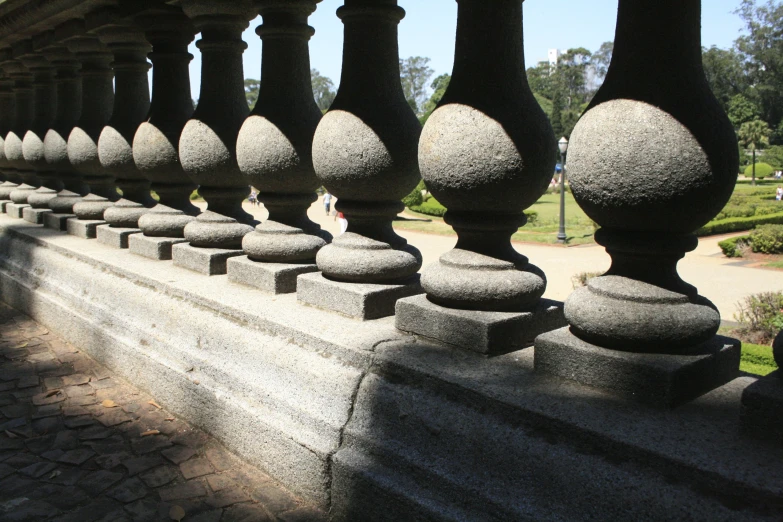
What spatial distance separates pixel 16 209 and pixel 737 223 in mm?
21837

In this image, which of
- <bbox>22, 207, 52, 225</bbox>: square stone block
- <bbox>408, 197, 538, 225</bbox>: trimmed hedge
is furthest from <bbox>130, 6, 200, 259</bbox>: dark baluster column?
<bbox>408, 197, 538, 225</bbox>: trimmed hedge

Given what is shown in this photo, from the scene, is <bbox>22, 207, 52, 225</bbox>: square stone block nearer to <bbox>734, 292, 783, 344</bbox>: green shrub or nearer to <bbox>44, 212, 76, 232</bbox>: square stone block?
<bbox>44, 212, 76, 232</bbox>: square stone block

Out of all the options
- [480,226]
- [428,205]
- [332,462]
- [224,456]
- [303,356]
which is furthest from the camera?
[428,205]

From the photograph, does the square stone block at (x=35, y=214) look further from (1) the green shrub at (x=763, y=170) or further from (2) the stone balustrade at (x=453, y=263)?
(1) the green shrub at (x=763, y=170)

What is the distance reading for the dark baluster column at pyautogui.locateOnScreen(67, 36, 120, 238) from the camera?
6.63 m

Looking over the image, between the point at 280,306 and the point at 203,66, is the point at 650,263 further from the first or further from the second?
the point at 203,66

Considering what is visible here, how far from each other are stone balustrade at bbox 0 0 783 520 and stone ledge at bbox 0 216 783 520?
12mm

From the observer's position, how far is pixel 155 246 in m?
5.07

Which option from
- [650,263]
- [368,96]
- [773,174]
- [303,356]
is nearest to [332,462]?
[303,356]

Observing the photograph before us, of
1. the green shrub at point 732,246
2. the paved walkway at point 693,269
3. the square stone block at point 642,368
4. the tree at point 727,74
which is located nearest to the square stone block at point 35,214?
the square stone block at point 642,368

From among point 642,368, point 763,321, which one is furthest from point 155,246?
point 763,321

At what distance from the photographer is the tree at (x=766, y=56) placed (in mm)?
71000

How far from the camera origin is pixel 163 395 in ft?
12.7

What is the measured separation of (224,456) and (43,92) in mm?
6448
